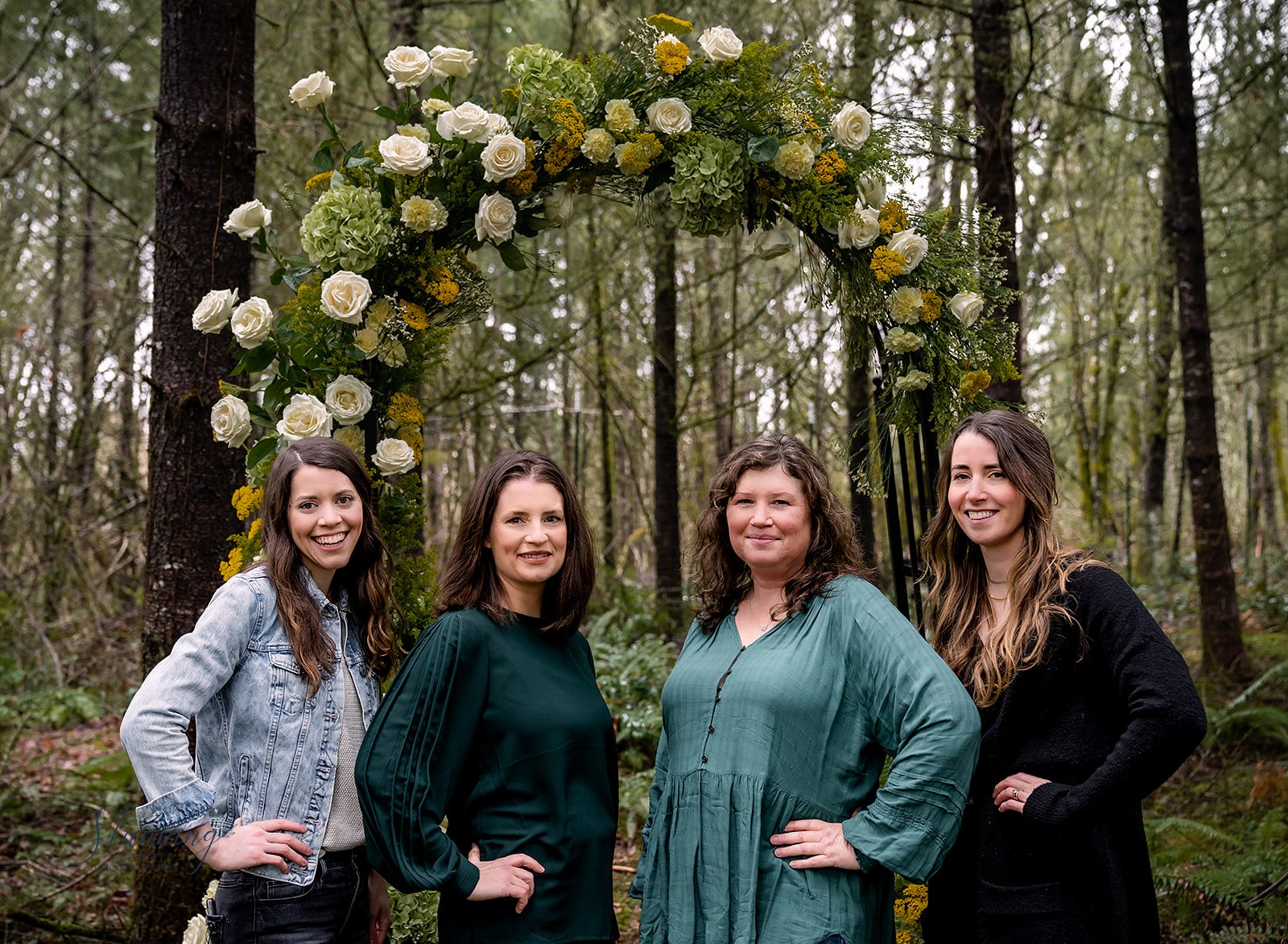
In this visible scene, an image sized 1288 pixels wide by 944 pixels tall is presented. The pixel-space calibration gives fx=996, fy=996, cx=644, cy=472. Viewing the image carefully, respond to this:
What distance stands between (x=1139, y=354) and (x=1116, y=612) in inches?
539

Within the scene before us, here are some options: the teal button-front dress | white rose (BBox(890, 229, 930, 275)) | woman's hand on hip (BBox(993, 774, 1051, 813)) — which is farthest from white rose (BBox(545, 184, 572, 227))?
woman's hand on hip (BBox(993, 774, 1051, 813))

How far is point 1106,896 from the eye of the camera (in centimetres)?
219

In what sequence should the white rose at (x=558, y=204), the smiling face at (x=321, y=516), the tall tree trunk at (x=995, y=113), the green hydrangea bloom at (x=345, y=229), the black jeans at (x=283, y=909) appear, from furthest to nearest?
the tall tree trunk at (x=995, y=113) < the white rose at (x=558, y=204) < the green hydrangea bloom at (x=345, y=229) < the smiling face at (x=321, y=516) < the black jeans at (x=283, y=909)

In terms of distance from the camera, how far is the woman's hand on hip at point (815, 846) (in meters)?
2.12

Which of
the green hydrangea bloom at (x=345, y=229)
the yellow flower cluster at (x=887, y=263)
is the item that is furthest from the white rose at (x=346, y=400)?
the yellow flower cluster at (x=887, y=263)

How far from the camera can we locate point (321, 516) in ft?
8.20

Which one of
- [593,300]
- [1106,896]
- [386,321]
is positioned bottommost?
[1106,896]

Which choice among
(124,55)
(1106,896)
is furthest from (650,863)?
(124,55)

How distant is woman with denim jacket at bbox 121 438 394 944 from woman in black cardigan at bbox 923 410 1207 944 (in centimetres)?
146

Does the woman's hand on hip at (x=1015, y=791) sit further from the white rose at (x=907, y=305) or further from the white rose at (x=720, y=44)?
the white rose at (x=720, y=44)

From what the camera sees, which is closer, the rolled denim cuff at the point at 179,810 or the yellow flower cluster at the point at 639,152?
the rolled denim cuff at the point at 179,810

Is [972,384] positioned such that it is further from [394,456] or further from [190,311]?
[190,311]

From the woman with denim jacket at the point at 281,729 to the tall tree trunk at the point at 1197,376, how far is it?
6023 mm

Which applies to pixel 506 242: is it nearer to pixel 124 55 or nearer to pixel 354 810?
pixel 354 810
